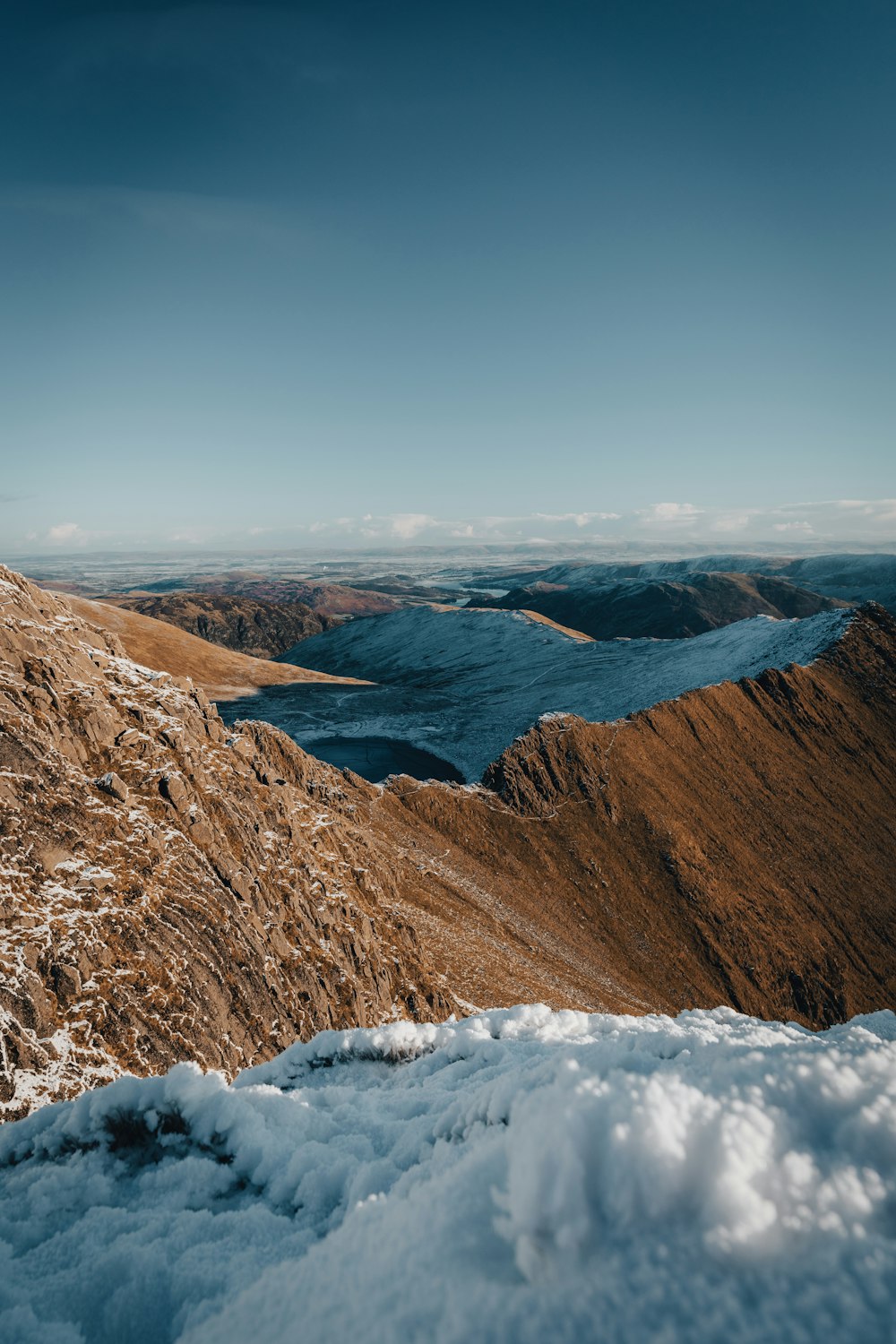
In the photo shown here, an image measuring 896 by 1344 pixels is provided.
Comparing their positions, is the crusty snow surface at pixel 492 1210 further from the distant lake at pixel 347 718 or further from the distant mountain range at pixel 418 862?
the distant lake at pixel 347 718

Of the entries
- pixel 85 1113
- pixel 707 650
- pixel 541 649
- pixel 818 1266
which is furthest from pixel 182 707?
pixel 541 649

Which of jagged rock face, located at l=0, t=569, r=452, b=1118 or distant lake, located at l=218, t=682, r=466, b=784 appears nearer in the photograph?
jagged rock face, located at l=0, t=569, r=452, b=1118

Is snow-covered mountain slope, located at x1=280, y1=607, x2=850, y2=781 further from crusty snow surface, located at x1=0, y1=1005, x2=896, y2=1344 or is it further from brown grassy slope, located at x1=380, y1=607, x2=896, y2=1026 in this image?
crusty snow surface, located at x1=0, y1=1005, x2=896, y2=1344

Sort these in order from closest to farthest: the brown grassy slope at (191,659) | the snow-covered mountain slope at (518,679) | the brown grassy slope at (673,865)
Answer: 1. the brown grassy slope at (673,865)
2. the snow-covered mountain slope at (518,679)
3. the brown grassy slope at (191,659)

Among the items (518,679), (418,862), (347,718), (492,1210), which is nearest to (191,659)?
(347,718)

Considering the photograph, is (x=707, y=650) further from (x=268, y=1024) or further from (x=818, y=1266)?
(x=818, y=1266)

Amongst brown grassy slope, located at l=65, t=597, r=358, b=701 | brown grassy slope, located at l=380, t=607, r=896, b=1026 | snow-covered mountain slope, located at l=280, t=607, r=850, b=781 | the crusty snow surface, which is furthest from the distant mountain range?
brown grassy slope, located at l=65, t=597, r=358, b=701

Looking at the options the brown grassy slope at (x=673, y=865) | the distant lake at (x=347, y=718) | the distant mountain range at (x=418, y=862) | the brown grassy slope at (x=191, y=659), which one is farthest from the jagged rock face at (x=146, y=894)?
the brown grassy slope at (x=191, y=659)
